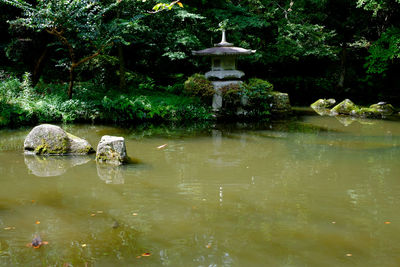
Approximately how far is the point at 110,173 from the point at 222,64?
10.4m

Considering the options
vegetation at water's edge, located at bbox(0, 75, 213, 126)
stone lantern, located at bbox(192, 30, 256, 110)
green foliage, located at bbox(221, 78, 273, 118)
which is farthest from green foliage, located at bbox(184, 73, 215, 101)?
green foliage, located at bbox(221, 78, 273, 118)

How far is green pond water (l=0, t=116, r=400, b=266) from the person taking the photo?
4.23 meters

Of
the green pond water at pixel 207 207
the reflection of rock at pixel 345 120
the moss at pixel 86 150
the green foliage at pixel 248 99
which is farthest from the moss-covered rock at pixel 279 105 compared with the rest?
the moss at pixel 86 150

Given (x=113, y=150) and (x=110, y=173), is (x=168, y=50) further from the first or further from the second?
(x=110, y=173)

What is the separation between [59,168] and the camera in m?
7.70

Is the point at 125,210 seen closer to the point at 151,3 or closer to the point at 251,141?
the point at 251,141

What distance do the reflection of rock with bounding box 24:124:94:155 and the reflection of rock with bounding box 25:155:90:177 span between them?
25cm

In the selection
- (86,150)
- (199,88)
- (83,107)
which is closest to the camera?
(86,150)

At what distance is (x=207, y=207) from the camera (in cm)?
566

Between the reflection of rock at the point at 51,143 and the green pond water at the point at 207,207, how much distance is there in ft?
1.01

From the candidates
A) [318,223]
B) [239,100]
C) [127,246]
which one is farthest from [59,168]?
[239,100]

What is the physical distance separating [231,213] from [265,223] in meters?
0.56

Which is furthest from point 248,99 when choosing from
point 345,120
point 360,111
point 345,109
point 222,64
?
point 360,111

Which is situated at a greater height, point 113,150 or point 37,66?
point 37,66
